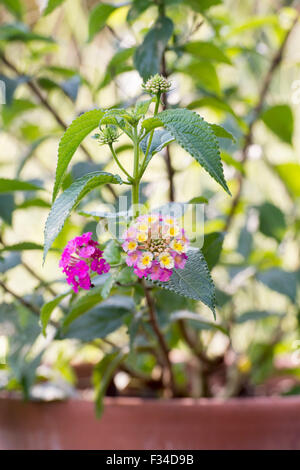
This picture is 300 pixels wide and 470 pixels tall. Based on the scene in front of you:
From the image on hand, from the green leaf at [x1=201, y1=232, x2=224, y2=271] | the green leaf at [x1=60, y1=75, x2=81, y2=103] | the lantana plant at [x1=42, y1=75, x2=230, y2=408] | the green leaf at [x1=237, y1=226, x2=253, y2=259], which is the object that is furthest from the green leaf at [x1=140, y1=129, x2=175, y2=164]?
the green leaf at [x1=237, y1=226, x2=253, y2=259]

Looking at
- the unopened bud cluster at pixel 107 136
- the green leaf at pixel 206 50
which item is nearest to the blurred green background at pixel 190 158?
the green leaf at pixel 206 50

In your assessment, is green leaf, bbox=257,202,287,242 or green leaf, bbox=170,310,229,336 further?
green leaf, bbox=257,202,287,242

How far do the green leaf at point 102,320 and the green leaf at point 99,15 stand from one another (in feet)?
0.90

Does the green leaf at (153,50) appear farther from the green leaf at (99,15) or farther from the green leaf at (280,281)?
the green leaf at (280,281)

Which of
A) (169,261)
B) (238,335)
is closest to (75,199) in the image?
(169,261)

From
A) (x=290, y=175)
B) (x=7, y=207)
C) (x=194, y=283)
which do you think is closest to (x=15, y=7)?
(x=7, y=207)

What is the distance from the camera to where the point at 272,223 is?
0.67m

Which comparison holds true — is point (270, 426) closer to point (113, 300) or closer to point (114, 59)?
point (113, 300)

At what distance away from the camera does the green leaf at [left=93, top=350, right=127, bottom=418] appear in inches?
21.1

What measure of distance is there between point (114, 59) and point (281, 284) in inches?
12.0

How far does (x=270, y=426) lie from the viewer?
0.56 meters

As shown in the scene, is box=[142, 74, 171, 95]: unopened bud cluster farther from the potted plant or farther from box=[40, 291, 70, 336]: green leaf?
box=[40, 291, 70, 336]: green leaf

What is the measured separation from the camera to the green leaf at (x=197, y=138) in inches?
11.6

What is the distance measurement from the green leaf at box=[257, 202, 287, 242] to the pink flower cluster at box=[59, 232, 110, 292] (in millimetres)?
374
